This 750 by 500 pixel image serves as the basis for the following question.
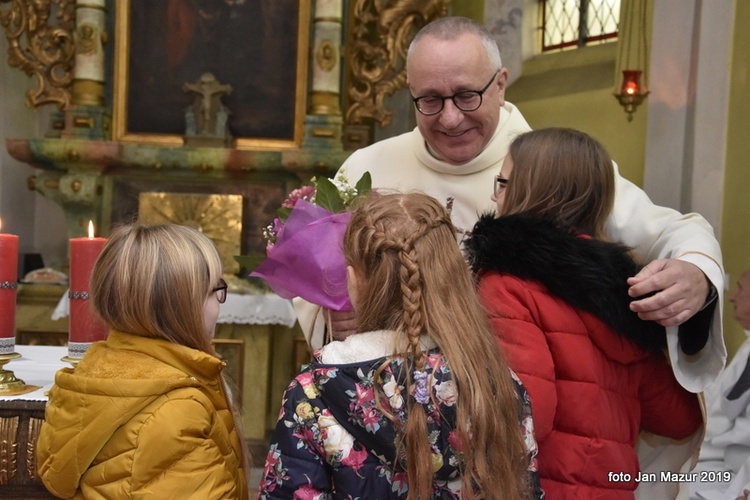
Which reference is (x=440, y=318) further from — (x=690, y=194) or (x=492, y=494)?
(x=690, y=194)

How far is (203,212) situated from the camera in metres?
6.43

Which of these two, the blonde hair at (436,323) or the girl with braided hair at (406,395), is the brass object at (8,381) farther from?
the blonde hair at (436,323)

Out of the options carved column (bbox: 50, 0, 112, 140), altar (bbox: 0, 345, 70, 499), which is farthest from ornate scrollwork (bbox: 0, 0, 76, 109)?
altar (bbox: 0, 345, 70, 499)

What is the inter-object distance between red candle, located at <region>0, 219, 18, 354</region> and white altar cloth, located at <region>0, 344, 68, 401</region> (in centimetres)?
14

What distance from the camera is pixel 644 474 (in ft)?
7.71

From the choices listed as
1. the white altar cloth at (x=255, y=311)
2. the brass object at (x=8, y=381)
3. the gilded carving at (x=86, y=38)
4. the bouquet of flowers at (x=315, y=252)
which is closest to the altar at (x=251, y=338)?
the white altar cloth at (x=255, y=311)

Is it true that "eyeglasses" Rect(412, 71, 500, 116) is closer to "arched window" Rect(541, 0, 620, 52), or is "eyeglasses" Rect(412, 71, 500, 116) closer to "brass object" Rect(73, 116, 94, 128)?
"brass object" Rect(73, 116, 94, 128)

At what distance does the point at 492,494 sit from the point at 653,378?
0.73 metres

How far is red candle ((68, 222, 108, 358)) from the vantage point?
2.09 m

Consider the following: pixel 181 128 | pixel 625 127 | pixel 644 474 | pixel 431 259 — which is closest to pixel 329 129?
pixel 181 128

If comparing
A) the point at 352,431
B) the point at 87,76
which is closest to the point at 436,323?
the point at 352,431

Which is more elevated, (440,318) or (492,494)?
(440,318)

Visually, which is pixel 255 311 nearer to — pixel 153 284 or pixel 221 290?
pixel 221 290

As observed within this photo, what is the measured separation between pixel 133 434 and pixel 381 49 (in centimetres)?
520
